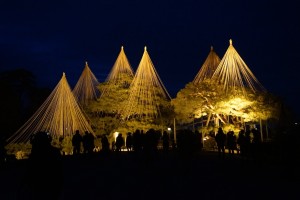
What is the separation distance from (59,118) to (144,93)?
8018 millimetres

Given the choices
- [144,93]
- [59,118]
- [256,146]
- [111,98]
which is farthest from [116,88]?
[256,146]

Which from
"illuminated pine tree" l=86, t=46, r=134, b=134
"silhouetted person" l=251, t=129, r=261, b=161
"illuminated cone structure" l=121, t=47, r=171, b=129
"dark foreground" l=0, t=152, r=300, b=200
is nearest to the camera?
"dark foreground" l=0, t=152, r=300, b=200

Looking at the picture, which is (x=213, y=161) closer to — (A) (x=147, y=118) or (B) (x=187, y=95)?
(B) (x=187, y=95)

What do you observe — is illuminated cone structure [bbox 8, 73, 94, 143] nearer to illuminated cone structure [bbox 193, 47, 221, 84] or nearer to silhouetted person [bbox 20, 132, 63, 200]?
illuminated cone structure [bbox 193, 47, 221, 84]

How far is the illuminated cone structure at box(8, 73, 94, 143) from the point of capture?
27.3 m

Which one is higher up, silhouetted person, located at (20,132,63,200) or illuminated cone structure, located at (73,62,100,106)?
illuminated cone structure, located at (73,62,100,106)

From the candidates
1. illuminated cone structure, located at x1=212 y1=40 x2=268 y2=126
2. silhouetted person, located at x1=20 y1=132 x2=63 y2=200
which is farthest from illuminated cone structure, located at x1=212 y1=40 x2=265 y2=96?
silhouetted person, located at x1=20 y1=132 x2=63 y2=200

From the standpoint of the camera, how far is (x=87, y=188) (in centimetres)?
1128

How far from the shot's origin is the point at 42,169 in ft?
19.7

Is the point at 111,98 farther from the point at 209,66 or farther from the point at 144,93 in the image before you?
the point at 209,66

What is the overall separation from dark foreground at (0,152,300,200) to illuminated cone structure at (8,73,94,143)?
32.9 feet

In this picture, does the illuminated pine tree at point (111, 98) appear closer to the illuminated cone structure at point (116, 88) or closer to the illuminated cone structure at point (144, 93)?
the illuminated cone structure at point (116, 88)

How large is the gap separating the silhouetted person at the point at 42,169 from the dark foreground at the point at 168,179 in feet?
5.61

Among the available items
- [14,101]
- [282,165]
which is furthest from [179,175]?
[14,101]
